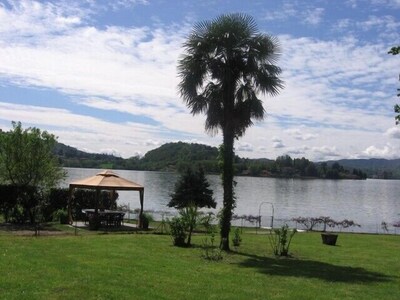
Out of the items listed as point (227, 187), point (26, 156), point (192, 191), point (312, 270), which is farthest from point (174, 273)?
point (192, 191)

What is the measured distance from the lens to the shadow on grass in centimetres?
1257

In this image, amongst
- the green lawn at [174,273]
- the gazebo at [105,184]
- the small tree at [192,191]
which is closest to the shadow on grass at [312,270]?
the green lawn at [174,273]

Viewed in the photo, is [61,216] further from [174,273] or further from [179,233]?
[174,273]

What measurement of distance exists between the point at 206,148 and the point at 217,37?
103 m

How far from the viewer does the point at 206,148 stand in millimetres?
121125

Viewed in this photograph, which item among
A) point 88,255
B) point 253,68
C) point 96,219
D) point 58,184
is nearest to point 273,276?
point 88,255

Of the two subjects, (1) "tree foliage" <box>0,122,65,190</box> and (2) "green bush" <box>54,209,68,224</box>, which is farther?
(1) "tree foliage" <box>0,122,65,190</box>

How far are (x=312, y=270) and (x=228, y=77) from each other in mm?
7647

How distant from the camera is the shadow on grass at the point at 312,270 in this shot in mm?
12570

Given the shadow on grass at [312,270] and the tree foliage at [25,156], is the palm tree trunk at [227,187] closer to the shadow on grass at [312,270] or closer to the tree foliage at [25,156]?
the shadow on grass at [312,270]

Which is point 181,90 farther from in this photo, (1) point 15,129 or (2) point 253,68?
(1) point 15,129

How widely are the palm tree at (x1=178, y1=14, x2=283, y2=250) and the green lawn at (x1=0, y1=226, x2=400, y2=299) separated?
11.9 ft

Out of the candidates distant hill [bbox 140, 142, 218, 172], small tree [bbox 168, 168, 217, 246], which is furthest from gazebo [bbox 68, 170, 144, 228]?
distant hill [bbox 140, 142, 218, 172]

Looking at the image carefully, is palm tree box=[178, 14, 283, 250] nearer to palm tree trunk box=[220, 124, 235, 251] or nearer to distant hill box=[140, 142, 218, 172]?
palm tree trunk box=[220, 124, 235, 251]
